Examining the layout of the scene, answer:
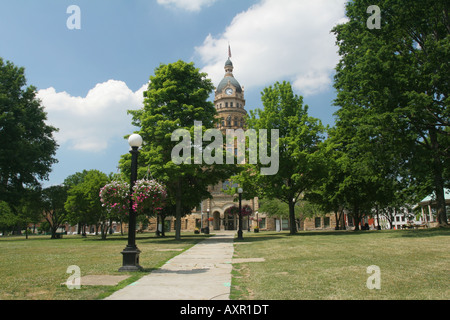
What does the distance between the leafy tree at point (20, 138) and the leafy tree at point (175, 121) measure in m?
15.1

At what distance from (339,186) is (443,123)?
12588mm

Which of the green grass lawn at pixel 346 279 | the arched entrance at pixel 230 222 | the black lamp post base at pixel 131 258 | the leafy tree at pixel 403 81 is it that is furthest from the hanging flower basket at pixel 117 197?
the arched entrance at pixel 230 222

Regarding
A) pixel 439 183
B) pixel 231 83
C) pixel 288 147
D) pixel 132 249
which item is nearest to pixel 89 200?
pixel 288 147

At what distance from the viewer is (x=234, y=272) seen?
27.3ft

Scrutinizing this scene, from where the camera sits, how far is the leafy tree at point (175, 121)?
925 inches

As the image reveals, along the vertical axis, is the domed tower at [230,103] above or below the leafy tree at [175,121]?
above

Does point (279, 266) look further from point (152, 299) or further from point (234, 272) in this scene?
point (152, 299)

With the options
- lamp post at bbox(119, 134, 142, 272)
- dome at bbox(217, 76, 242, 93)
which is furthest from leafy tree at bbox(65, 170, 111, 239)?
dome at bbox(217, 76, 242, 93)

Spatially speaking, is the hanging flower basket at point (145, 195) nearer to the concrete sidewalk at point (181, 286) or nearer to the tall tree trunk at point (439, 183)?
the concrete sidewalk at point (181, 286)

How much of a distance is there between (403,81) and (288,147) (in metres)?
10.8

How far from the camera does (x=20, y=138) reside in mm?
36094

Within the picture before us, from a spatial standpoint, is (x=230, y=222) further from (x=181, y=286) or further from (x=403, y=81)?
(x=181, y=286)

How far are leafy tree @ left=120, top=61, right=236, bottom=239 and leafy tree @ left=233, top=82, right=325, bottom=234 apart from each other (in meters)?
4.38
